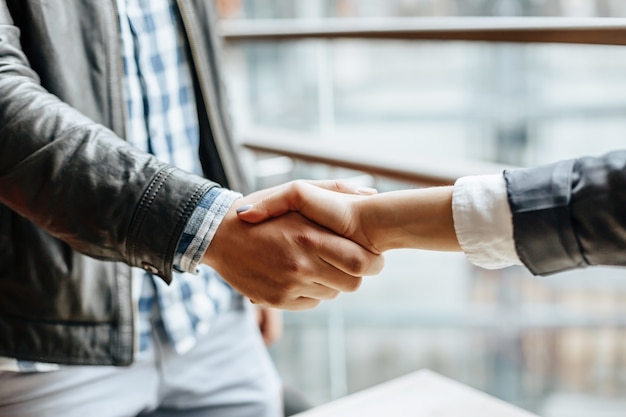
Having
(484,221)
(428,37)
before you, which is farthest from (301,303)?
(428,37)

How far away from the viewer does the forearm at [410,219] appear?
0.91 m

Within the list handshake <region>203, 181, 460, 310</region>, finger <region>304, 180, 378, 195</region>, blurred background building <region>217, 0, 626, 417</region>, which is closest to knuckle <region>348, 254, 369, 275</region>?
handshake <region>203, 181, 460, 310</region>

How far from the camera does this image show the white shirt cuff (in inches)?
33.3

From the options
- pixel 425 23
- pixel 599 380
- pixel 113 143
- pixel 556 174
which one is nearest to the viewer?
pixel 556 174

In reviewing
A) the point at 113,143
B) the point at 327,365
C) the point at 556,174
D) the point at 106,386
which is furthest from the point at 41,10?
the point at 327,365

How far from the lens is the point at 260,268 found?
96 centimetres

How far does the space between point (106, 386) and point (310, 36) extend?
110cm

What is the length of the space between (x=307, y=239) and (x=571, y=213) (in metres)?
0.33

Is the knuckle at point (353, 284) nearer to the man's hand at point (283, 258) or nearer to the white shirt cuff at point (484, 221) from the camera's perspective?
the man's hand at point (283, 258)

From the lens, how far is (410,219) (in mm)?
934

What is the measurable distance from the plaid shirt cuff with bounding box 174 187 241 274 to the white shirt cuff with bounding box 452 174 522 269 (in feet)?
0.98

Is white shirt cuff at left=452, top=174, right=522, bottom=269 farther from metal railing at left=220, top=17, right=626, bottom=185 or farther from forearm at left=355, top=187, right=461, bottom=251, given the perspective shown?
metal railing at left=220, top=17, right=626, bottom=185

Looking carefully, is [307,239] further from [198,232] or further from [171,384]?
[171,384]

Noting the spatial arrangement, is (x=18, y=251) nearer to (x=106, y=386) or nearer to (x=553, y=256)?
(x=106, y=386)
